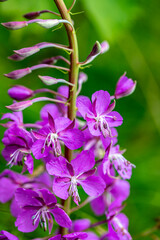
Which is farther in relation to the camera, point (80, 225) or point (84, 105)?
point (80, 225)

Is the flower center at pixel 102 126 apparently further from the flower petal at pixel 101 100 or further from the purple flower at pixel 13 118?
the purple flower at pixel 13 118

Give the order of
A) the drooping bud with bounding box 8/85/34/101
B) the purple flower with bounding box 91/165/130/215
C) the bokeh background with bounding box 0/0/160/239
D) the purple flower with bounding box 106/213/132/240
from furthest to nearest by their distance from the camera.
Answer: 1. the bokeh background with bounding box 0/0/160/239
2. the purple flower with bounding box 91/165/130/215
3. the purple flower with bounding box 106/213/132/240
4. the drooping bud with bounding box 8/85/34/101

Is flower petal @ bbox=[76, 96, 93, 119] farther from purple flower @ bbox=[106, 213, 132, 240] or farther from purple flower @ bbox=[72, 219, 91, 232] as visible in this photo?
purple flower @ bbox=[72, 219, 91, 232]

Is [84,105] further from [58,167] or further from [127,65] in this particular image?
[127,65]

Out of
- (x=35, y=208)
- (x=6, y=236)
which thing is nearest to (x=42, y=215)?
(x=35, y=208)

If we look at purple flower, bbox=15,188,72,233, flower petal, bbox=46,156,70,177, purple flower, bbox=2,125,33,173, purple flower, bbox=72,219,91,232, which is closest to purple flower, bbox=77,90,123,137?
flower petal, bbox=46,156,70,177

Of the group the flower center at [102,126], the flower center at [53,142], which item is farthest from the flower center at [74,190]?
the flower center at [102,126]

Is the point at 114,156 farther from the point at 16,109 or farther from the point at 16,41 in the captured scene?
the point at 16,41

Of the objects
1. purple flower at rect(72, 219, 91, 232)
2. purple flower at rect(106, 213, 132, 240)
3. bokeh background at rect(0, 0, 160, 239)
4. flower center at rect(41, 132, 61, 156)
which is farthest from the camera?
bokeh background at rect(0, 0, 160, 239)
